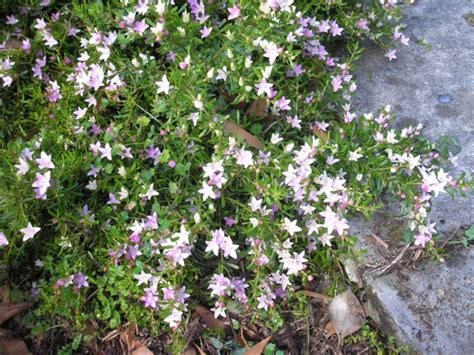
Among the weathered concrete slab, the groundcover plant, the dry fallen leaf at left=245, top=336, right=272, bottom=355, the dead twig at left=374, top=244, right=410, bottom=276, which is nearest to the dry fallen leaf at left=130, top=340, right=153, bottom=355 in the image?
the groundcover plant

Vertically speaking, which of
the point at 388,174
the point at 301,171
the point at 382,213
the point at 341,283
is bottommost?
the point at 341,283

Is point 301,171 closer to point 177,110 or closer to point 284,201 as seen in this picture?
point 284,201

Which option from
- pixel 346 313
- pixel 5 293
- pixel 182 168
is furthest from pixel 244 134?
pixel 5 293

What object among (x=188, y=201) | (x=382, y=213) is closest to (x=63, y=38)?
(x=188, y=201)

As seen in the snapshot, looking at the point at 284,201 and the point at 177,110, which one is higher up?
the point at 177,110

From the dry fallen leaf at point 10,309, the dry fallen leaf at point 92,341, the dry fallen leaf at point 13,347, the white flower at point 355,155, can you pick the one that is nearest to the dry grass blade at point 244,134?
the white flower at point 355,155

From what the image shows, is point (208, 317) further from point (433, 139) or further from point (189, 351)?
point (433, 139)

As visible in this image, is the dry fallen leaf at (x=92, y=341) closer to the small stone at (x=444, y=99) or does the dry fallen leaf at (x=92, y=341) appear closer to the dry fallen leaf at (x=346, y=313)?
the dry fallen leaf at (x=346, y=313)
